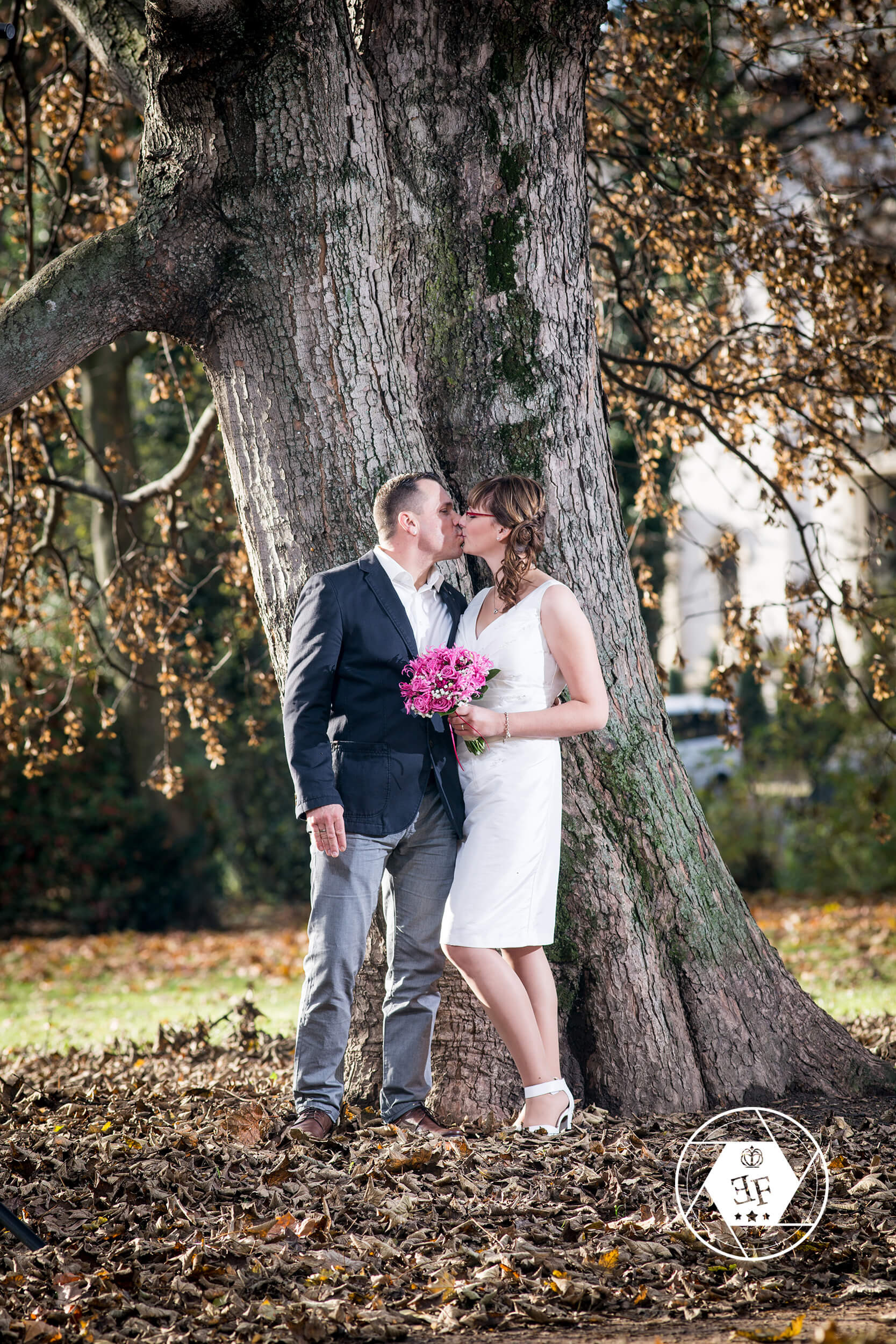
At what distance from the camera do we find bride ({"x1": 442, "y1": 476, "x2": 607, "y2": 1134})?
13.2 feet

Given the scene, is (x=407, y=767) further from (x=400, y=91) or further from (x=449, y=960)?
(x=400, y=91)

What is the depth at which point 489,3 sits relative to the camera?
4480 mm

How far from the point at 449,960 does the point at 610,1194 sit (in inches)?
41.4

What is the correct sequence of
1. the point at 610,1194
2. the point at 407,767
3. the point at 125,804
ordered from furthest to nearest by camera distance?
the point at 125,804 → the point at 407,767 → the point at 610,1194

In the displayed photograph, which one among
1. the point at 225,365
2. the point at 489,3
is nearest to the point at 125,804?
the point at 225,365

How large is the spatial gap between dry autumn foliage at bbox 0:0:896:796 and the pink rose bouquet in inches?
106

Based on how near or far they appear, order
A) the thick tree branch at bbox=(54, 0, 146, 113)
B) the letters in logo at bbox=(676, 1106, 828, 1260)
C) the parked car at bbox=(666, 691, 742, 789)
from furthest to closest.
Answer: the parked car at bbox=(666, 691, 742, 789), the thick tree branch at bbox=(54, 0, 146, 113), the letters in logo at bbox=(676, 1106, 828, 1260)

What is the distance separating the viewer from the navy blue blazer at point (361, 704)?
4027mm

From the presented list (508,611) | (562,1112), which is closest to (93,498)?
(508,611)

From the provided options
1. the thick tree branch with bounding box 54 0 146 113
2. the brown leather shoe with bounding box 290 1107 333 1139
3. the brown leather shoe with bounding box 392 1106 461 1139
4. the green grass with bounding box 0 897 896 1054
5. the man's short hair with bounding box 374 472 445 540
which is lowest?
the green grass with bounding box 0 897 896 1054

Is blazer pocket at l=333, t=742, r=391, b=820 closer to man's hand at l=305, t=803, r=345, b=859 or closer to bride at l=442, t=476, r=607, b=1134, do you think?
man's hand at l=305, t=803, r=345, b=859

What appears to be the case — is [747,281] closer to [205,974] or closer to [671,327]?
[671,327]

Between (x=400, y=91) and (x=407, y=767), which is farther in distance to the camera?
(x=400, y=91)

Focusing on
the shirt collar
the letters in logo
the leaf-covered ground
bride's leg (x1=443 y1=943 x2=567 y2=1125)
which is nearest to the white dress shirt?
the shirt collar
